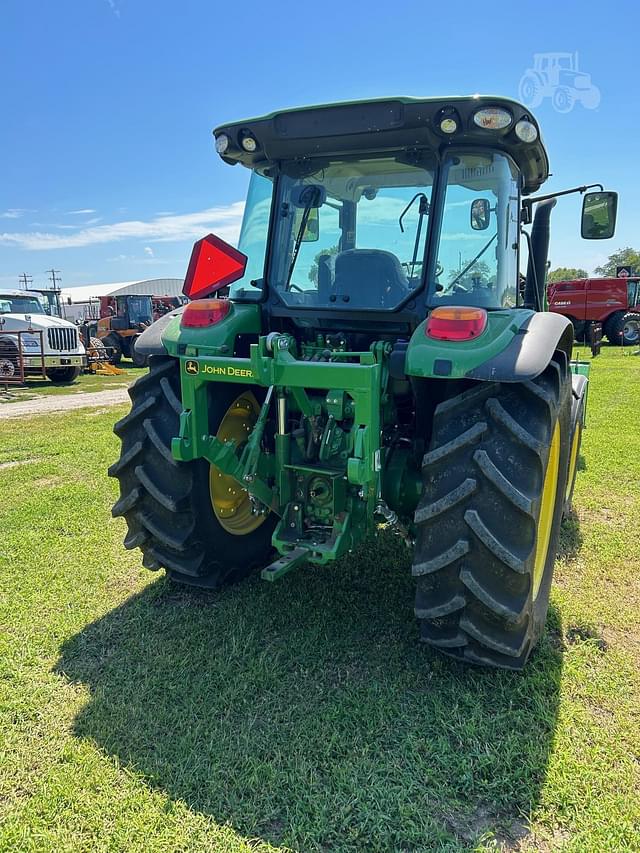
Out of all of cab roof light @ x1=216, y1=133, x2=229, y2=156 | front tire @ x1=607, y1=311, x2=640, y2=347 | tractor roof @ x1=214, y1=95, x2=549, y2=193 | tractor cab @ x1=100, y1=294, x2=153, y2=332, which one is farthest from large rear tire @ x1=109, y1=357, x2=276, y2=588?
front tire @ x1=607, y1=311, x2=640, y2=347

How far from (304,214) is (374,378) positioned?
1301 mm

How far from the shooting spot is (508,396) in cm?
269

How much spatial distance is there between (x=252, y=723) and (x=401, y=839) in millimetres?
760

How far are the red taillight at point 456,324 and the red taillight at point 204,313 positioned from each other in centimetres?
117

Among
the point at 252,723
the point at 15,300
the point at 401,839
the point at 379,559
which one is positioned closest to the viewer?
the point at 401,839

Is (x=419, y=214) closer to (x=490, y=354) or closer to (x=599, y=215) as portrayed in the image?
(x=490, y=354)

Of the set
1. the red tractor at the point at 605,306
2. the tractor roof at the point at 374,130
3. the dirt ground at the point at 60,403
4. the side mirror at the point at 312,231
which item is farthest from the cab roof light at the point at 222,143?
the red tractor at the point at 605,306

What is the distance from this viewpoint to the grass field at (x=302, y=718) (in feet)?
6.86

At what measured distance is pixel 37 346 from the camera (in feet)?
48.2

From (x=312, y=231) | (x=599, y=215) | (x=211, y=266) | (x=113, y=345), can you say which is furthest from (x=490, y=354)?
(x=113, y=345)

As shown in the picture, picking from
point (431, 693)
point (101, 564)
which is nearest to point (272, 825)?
point (431, 693)

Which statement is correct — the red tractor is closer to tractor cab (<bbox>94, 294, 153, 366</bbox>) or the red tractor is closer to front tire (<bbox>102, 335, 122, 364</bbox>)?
tractor cab (<bbox>94, 294, 153, 366</bbox>)

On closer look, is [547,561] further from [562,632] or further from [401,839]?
[401,839]

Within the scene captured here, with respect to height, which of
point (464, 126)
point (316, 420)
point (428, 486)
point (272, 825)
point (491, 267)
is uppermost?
point (464, 126)
